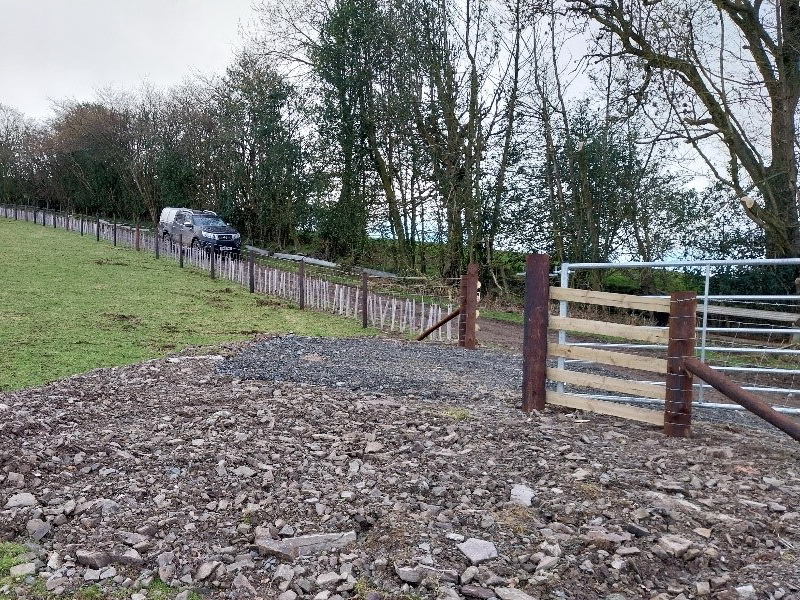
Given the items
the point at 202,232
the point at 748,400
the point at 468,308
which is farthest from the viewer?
the point at 202,232

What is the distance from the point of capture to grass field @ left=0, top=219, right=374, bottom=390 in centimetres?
891

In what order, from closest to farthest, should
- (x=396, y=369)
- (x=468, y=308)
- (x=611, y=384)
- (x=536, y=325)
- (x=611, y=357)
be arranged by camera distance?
1. (x=611, y=357)
2. (x=611, y=384)
3. (x=536, y=325)
4. (x=396, y=369)
5. (x=468, y=308)

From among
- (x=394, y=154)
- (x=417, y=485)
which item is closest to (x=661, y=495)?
(x=417, y=485)

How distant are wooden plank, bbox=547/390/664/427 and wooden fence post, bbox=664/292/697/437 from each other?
0.45 ft

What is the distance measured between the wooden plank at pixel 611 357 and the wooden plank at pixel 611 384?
0.15m

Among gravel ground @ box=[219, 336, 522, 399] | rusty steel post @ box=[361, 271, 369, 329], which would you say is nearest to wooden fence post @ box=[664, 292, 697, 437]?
gravel ground @ box=[219, 336, 522, 399]

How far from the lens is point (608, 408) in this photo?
18.1 ft

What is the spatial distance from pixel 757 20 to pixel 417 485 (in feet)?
43.2

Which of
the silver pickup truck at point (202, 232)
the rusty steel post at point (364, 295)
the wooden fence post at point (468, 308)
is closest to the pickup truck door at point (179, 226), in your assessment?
the silver pickup truck at point (202, 232)

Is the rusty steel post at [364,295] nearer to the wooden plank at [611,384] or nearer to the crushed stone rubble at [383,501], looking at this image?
the crushed stone rubble at [383,501]

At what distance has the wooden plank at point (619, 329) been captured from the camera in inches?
207

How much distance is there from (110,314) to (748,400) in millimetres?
11614

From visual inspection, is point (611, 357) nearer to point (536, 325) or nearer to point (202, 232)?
point (536, 325)

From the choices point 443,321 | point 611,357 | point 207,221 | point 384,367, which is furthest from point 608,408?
point 207,221
